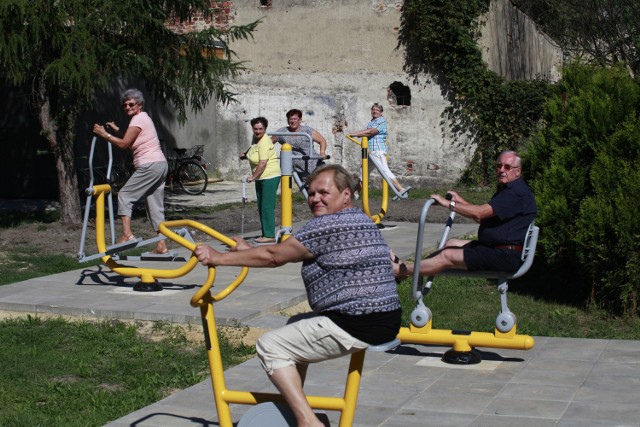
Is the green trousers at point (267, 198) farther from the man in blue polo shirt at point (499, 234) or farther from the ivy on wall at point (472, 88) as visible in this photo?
the ivy on wall at point (472, 88)

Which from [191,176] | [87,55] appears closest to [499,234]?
[87,55]

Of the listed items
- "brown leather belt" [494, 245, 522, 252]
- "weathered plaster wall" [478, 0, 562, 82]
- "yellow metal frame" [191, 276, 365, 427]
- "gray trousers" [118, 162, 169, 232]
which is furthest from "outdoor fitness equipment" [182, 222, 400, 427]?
"weathered plaster wall" [478, 0, 562, 82]

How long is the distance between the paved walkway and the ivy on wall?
39.6ft

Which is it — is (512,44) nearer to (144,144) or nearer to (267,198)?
(267,198)

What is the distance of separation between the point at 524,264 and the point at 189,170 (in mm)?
15217

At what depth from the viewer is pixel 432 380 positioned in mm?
6734

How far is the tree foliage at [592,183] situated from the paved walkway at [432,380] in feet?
2.96

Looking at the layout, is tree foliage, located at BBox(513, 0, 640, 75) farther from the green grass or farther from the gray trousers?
the green grass

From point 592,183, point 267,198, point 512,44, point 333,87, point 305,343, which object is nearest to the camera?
point 305,343

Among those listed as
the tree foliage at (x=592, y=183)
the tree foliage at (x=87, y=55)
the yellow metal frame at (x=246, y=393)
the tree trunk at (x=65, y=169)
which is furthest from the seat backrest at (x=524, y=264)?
the tree trunk at (x=65, y=169)

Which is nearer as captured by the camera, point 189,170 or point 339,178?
point 339,178

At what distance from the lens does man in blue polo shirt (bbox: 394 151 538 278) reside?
23.6 feet

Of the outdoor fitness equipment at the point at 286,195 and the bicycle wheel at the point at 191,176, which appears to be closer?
the outdoor fitness equipment at the point at 286,195

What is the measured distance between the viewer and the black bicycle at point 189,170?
2069 cm
